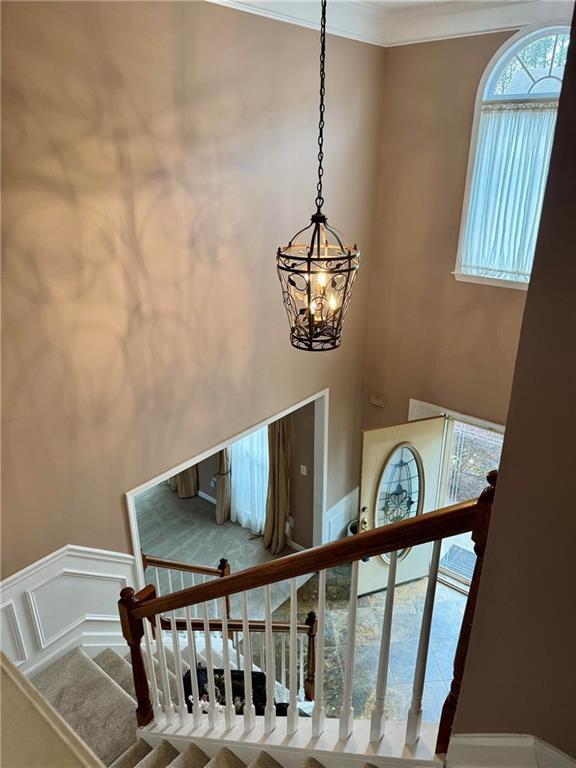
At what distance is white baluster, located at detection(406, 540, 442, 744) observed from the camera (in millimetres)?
1443

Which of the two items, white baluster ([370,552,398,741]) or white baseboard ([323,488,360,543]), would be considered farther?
white baseboard ([323,488,360,543])

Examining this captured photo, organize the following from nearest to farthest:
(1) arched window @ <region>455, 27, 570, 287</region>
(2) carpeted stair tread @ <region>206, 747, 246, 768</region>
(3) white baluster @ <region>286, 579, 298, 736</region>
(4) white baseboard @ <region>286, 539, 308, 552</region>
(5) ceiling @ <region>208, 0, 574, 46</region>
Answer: (3) white baluster @ <region>286, 579, 298, 736</region> → (2) carpeted stair tread @ <region>206, 747, 246, 768</region> → (5) ceiling @ <region>208, 0, 574, 46</region> → (1) arched window @ <region>455, 27, 570, 287</region> → (4) white baseboard @ <region>286, 539, 308, 552</region>

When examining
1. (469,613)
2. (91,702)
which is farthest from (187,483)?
(469,613)

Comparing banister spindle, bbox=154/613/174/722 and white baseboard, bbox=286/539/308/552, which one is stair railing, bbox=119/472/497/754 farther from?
white baseboard, bbox=286/539/308/552

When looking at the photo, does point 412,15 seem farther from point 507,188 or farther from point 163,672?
point 163,672

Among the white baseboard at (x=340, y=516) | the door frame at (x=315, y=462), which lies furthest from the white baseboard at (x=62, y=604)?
the white baseboard at (x=340, y=516)

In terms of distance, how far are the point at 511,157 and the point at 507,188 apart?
0.23 m

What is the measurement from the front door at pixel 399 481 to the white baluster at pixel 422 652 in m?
3.67

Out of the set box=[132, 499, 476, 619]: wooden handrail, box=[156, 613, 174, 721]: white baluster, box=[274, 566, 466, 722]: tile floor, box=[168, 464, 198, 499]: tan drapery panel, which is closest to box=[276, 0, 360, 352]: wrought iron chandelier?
box=[132, 499, 476, 619]: wooden handrail

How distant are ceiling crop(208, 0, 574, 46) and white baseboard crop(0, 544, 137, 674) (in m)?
3.67

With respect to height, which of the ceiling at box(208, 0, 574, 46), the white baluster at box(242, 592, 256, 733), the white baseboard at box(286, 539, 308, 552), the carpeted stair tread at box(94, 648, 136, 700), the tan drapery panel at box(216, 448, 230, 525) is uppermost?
the ceiling at box(208, 0, 574, 46)

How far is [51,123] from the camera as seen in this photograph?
276cm

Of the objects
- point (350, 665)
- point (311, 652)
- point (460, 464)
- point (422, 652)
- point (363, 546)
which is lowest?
point (311, 652)

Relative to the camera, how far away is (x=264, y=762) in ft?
6.19
